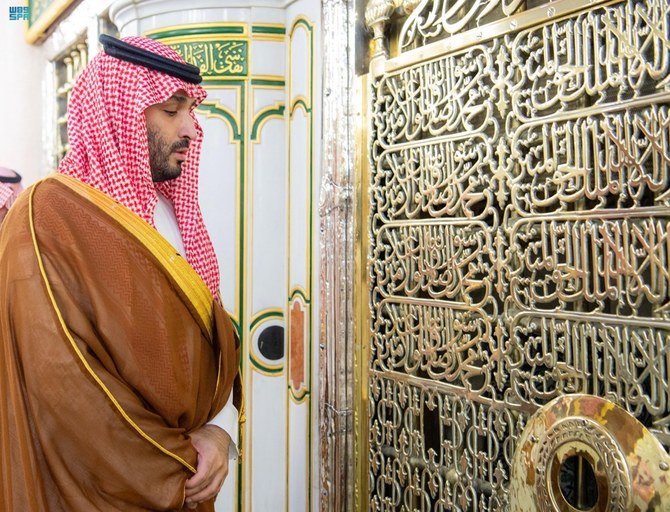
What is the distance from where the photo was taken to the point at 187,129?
1.53 metres

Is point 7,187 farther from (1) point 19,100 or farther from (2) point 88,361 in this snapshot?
(2) point 88,361

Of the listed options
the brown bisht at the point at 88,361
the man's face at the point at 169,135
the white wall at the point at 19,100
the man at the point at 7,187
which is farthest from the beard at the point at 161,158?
the white wall at the point at 19,100

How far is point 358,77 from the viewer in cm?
200

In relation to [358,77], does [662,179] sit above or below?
below

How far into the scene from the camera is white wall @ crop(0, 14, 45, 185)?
119 inches

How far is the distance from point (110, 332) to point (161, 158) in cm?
46

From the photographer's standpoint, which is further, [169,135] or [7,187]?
[7,187]

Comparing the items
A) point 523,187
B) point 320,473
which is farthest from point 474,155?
point 320,473

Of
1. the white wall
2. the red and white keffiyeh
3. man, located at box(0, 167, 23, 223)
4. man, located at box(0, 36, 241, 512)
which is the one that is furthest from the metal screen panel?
the white wall

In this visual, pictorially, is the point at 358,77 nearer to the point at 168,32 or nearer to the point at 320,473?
the point at 168,32

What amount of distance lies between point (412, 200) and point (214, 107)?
37.2 inches

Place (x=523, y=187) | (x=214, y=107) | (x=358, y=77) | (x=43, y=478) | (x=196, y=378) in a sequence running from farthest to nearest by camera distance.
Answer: (x=214, y=107), (x=358, y=77), (x=523, y=187), (x=196, y=378), (x=43, y=478)

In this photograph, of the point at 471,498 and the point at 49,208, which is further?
the point at 471,498

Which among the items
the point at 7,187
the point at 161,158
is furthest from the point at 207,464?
the point at 7,187
